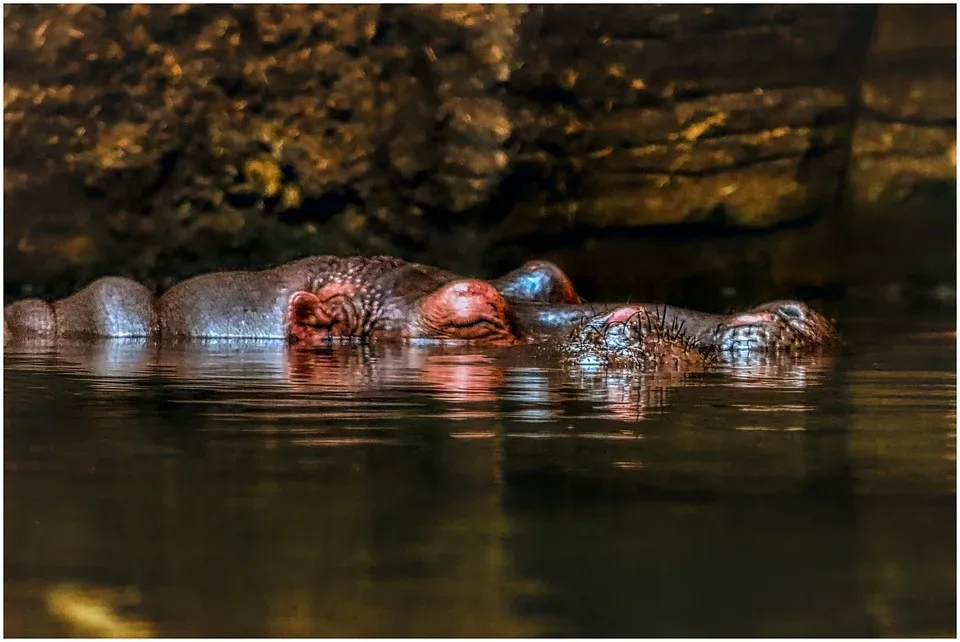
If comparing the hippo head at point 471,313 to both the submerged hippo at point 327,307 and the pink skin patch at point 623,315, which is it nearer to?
the submerged hippo at point 327,307

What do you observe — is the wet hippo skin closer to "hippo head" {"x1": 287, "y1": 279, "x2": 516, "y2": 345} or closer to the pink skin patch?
"hippo head" {"x1": 287, "y1": 279, "x2": 516, "y2": 345}

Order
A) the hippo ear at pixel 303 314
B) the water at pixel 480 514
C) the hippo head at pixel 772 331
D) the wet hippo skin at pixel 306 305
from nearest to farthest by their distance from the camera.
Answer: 1. the water at pixel 480 514
2. the hippo head at pixel 772 331
3. the wet hippo skin at pixel 306 305
4. the hippo ear at pixel 303 314

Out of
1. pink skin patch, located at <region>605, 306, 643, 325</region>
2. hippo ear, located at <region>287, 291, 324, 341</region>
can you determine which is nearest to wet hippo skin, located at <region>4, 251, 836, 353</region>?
hippo ear, located at <region>287, 291, 324, 341</region>

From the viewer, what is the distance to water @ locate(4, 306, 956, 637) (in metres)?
1.60

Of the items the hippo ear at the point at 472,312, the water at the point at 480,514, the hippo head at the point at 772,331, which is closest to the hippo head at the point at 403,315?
the hippo ear at the point at 472,312

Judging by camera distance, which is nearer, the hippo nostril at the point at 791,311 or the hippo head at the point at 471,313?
the hippo nostril at the point at 791,311

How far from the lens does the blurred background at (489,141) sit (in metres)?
9.45

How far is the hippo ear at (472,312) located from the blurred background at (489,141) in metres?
3.28

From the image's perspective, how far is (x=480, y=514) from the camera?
2.09m

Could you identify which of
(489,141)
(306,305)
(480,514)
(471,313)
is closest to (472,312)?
(471,313)

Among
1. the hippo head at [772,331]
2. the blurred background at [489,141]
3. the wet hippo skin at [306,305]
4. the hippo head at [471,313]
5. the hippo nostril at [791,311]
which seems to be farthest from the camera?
the blurred background at [489,141]

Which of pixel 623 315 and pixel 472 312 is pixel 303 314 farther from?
pixel 623 315

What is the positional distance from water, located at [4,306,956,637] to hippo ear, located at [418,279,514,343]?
2.22m

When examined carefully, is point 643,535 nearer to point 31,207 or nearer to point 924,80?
point 31,207
